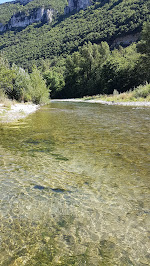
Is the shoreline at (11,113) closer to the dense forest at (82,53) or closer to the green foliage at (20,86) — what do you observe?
the dense forest at (82,53)

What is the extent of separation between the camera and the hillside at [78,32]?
114688mm

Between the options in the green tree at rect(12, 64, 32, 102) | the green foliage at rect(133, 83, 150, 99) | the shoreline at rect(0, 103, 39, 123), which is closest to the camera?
A: the shoreline at rect(0, 103, 39, 123)

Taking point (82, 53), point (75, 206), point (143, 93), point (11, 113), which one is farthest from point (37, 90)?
point (82, 53)

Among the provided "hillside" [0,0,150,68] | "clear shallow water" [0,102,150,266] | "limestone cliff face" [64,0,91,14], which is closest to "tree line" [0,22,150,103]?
"clear shallow water" [0,102,150,266]

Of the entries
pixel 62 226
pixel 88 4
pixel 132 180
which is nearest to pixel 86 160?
pixel 132 180

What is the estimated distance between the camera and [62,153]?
21.4ft

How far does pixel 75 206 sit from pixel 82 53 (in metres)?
74.4

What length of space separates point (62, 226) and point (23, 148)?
438cm

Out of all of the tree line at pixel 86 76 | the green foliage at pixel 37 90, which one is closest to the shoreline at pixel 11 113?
the tree line at pixel 86 76

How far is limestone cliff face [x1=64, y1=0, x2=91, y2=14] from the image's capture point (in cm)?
18438

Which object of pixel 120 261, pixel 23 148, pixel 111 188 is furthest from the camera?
Result: pixel 23 148

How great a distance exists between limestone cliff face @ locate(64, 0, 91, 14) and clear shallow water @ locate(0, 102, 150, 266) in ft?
687

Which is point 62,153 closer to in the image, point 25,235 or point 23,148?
point 23,148

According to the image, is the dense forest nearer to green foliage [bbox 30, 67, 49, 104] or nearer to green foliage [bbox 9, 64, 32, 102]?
green foliage [bbox 9, 64, 32, 102]
